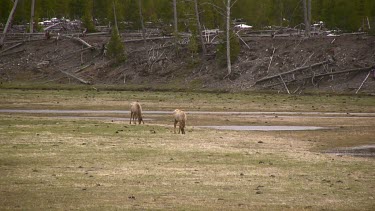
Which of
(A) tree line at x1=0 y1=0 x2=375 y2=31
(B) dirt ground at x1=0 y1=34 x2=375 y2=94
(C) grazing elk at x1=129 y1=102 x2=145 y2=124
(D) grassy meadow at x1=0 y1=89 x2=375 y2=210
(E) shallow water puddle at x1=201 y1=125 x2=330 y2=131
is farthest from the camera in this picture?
(A) tree line at x1=0 y1=0 x2=375 y2=31

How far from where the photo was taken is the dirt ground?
65562 millimetres

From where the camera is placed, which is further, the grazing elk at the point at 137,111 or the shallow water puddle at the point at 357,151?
the grazing elk at the point at 137,111

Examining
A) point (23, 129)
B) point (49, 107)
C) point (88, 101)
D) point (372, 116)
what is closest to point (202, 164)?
point (23, 129)

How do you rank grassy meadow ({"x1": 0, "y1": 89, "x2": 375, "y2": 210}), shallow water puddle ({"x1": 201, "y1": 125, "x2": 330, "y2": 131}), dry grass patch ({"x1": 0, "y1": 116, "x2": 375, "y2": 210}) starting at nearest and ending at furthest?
dry grass patch ({"x1": 0, "y1": 116, "x2": 375, "y2": 210}) < grassy meadow ({"x1": 0, "y1": 89, "x2": 375, "y2": 210}) < shallow water puddle ({"x1": 201, "y1": 125, "x2": 330, "y2": 131})

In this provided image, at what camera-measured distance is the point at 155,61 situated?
76.4m

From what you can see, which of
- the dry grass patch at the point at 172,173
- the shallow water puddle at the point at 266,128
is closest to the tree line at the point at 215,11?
the shallow water puddle at the point at 266,128

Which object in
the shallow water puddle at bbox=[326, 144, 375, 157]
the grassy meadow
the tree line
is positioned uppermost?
the tree line

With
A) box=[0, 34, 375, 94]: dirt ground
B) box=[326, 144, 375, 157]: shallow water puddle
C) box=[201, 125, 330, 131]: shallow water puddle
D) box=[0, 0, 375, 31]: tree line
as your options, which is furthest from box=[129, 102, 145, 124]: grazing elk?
box=[0, 0, 375, 31]: tree line

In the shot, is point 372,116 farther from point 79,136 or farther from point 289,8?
point 289,8

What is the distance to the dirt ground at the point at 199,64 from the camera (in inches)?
2581

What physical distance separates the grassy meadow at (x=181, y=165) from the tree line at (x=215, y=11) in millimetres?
29031

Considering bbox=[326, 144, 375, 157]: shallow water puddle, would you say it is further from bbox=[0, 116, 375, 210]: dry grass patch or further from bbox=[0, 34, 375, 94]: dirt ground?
bbox=[0, 34, 375, 94]: dirt ground

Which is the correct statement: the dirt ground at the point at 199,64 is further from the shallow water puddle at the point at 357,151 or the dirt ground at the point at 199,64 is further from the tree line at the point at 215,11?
the shallow water puddle at the point at 357,151

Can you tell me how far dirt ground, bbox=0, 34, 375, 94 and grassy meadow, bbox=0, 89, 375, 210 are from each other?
21.0m
